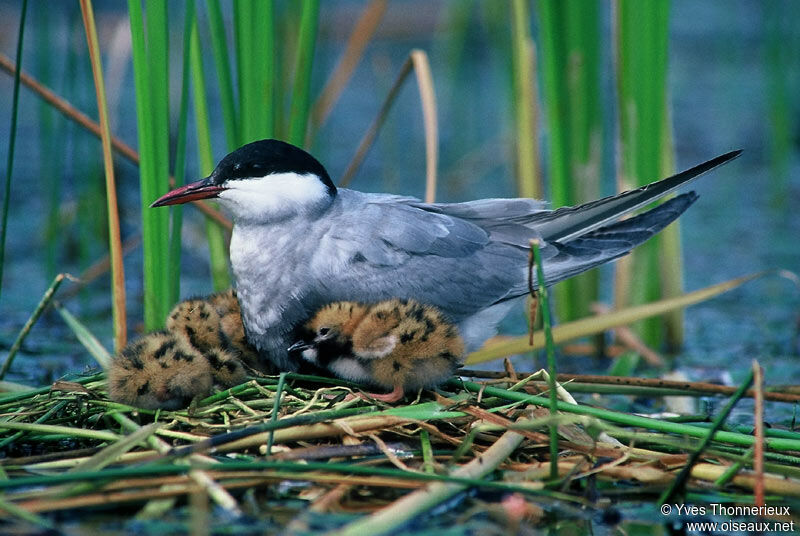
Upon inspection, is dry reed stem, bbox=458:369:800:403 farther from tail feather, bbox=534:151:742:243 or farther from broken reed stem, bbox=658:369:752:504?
broken reed stem, bbox=658:369:752:504

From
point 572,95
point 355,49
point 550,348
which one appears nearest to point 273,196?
point 550,348

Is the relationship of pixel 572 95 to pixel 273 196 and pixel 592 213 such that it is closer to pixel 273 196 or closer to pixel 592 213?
pixel 592 213

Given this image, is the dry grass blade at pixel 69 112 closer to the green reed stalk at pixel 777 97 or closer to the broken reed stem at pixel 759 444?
the broken reed stem at pixel 759 444

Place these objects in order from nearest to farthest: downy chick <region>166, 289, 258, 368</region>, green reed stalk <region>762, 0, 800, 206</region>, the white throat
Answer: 1. downy chick <region>166, 289, 258, 368</region>
2. the white throat
3. green reed stalk <region>762, 0, 800, 206</region>

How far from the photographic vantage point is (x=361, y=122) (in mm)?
10953

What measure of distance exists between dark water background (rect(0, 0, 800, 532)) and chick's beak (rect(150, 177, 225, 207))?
63.0 inches

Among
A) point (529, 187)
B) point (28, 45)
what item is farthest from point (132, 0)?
point (28, 45)

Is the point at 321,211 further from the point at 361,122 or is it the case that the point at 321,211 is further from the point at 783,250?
the point at 361,122

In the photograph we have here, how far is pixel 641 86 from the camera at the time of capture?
550 cm

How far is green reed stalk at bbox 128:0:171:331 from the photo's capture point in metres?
4.16

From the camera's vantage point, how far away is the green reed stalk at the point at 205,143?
186 inches

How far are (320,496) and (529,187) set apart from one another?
10.4 feet

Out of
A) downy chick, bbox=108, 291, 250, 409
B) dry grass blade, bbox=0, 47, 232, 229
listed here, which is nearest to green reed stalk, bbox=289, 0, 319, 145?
dry grass blade, bbox=0, 47, 232, 229

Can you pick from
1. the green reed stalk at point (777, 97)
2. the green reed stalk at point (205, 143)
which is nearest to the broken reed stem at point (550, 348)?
the green reed stalk at point (205, 143)
